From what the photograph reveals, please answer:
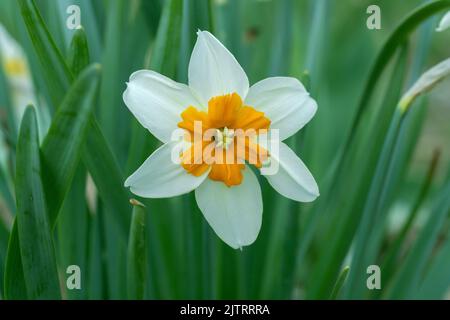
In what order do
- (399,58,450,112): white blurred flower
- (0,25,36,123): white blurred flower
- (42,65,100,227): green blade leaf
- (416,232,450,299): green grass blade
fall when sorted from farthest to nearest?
1. (0,25,36,123): white blurred flower
2. (416,232,450,299): green grass blade
3. (399,58,450,112): white blurred flower
4. (42,65,100,227): green blade leaf

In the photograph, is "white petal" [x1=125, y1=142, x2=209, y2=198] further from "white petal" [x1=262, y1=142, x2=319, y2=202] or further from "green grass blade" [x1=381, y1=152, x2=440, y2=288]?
"green grass blade" [x1=381, y1=152, x2=440, y2=288]

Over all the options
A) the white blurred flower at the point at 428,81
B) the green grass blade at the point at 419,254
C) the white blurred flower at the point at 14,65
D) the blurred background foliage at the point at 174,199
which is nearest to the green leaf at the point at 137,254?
the blurred background foliage at the point at 174,199

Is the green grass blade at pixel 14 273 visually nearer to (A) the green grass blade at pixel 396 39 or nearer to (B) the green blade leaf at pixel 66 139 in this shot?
(B) the green blade leaf at pixel 66 139

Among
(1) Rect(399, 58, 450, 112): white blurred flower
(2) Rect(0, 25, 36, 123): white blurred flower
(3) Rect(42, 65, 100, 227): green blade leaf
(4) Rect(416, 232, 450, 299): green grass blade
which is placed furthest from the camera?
(2) Rect(0, 25, 36, 123): white blurred flower

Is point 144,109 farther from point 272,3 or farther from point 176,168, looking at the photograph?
point 272,3

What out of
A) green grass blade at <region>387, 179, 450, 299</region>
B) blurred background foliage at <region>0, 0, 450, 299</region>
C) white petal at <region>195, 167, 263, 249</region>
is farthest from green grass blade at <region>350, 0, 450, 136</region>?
white petal at <region>195, 167, 263, 249</region>

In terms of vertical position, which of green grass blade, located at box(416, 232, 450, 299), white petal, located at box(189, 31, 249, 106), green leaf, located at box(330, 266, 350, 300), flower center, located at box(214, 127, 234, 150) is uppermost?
white petal, located at box(189, 31, 249, 106)

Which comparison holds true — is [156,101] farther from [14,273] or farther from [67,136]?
[14,273]
